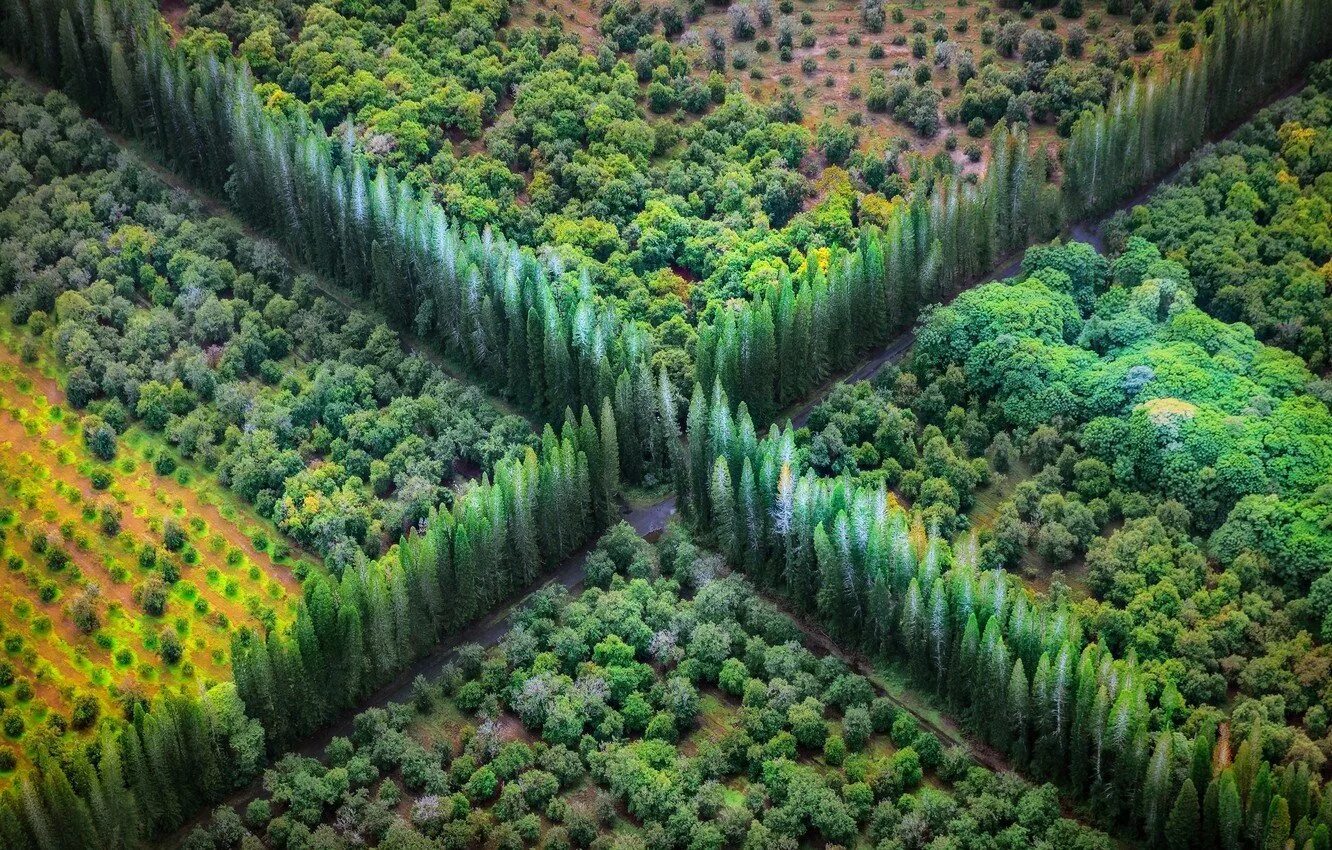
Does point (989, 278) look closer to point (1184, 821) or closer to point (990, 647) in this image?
point (990, 647)

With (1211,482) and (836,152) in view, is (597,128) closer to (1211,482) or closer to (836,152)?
(836,152)

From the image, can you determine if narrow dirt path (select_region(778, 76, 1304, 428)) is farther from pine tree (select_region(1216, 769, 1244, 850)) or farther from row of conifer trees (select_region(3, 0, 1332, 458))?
pine tree (select_region(1216, 769, 1244, 850))

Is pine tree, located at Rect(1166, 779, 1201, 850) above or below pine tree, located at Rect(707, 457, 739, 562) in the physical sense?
below

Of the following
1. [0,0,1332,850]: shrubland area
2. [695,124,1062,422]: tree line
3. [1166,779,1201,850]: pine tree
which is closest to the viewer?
[1166,779,1201,850]: pine tree

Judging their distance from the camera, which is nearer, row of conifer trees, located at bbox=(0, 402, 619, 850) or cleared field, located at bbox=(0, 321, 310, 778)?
row of conifer trees, located at bbox=(0, 402, 619, 850)

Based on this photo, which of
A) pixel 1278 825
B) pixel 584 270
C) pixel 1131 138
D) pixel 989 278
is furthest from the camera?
pixel 1131 138

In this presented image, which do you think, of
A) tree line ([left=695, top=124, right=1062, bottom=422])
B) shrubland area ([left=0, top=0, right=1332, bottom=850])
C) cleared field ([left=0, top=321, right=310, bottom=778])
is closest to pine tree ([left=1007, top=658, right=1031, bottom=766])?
shrubland area ([left=0, top=0, right=1332, bottom=850])

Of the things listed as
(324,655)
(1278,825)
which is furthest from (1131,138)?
(324,655)

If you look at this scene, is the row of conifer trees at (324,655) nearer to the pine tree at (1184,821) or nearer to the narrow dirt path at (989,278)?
the narrow dirt path at (989,278)

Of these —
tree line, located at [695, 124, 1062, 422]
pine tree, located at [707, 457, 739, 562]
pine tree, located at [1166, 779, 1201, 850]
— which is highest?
tree line, located at [695, 124, 1062, 422]
